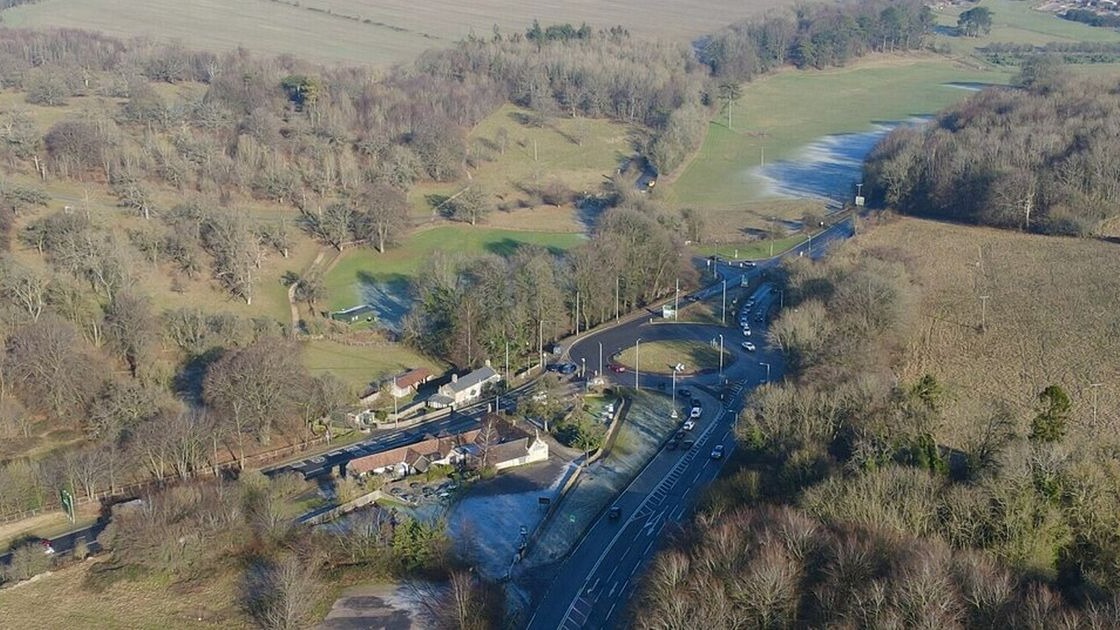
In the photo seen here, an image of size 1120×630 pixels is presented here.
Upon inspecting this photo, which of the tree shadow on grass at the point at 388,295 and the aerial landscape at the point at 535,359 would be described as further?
the tree shadow on grass at the point at 388,295

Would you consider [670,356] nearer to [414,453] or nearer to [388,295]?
[414,453]

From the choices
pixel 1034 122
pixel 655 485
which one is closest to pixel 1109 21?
pixel 1034 122

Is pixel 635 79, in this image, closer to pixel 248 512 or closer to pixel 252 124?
pixel 252 124

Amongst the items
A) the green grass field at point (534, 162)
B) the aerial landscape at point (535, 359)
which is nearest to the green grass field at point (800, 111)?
the aerial landscape at point (535, 359)

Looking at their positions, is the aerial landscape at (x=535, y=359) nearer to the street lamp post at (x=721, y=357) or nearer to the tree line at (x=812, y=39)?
the street lamp post at (x=721, y=357)

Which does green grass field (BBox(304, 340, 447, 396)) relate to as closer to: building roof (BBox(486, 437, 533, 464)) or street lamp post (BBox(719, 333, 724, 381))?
building roof (BBox(486, 437, 533, 464))
